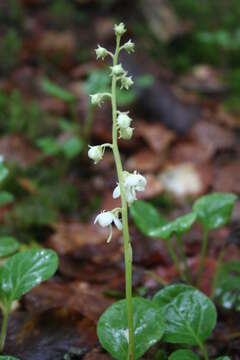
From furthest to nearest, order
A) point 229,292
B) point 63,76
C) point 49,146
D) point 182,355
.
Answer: point 63,76
point 49,146
point 229,292
point 182,355

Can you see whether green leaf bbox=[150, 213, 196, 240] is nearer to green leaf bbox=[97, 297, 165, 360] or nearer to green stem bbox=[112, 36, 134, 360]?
green leaf bbox=[97, 297, 165, 360]

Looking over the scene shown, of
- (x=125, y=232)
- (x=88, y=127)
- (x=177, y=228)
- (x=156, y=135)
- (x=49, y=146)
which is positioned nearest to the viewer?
(x=125, y=232)

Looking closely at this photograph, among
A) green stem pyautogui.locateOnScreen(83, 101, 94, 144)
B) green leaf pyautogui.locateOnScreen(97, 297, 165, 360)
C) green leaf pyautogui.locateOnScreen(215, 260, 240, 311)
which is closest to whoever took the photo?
green leaf pyautogui.locateOnScreen(97, 297, 165, 360)

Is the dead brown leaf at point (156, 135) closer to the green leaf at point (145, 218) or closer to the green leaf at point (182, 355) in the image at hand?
the green leaf at point (145, 218)

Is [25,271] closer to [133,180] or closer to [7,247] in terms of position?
[7,247]

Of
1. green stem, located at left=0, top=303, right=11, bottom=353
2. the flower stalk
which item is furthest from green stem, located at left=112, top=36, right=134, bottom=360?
green stem, located at left=0, top=303, right=11, bottom=353

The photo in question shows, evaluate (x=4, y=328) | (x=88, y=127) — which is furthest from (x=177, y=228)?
(x=88, y=127)
